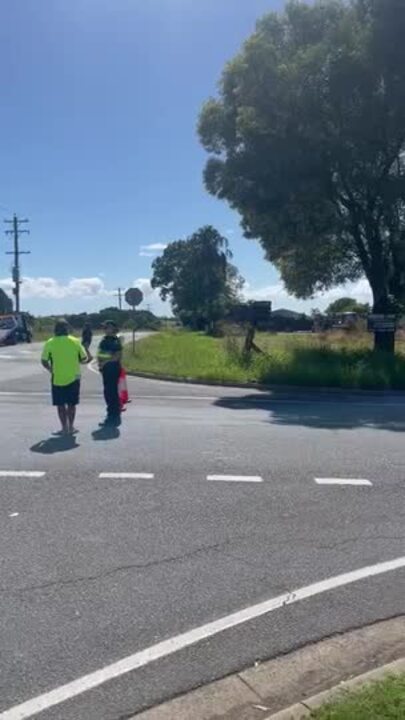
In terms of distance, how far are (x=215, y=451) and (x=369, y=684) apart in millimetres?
6002

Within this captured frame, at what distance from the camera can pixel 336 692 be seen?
3.40 meters

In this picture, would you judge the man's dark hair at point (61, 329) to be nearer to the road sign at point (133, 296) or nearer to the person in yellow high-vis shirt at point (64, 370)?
the person in yellow high-vis shirt at point (64, 370)

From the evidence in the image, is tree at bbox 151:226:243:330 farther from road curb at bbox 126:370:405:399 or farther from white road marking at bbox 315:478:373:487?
white road marking at bbox 315:478:373:487

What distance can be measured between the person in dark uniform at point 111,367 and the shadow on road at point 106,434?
0.88 m

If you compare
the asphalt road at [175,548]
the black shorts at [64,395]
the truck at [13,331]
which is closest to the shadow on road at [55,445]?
the asphalt road at [175,548]

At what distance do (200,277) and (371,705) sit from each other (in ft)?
310

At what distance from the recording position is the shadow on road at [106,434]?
1040 centimetres

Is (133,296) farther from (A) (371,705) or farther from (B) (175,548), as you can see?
(A) (371,705)

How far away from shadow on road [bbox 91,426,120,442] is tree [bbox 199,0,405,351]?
10948mm

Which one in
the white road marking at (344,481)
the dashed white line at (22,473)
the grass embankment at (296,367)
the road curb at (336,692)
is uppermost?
the grass embankment at (296,367)

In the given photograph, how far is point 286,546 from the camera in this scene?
18.6 feet

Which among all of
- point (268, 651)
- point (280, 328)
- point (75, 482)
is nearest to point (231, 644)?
point (268, 651)

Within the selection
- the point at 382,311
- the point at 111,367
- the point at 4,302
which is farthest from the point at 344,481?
the point at 4,302

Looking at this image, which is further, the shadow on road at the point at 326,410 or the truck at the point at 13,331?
the truck at the point at 13,331
